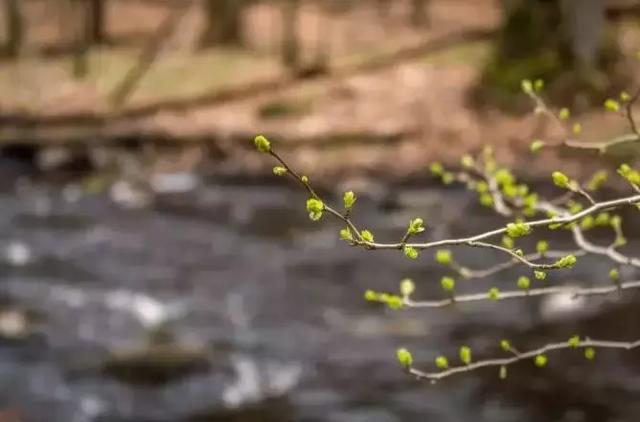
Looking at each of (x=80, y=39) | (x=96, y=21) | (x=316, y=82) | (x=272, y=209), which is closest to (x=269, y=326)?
(x=272, y=209)

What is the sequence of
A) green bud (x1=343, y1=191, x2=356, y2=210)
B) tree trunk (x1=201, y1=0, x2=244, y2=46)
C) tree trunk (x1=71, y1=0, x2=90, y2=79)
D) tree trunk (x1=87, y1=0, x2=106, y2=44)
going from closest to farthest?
green bud (x1=343, y1=191, x2=356, y2=210) < tree trunk (x1=71, y1=0, x2=90, y2=79) < tree trunk (x1=201, y1=0, x2=244, y2=46) < tree trunk (x1=87, y1=0, x2=106, y2=44)

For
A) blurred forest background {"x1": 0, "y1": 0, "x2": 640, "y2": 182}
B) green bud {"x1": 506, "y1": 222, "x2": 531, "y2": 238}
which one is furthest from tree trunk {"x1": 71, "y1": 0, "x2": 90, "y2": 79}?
green bud {"x1": 506, "y1": 222, "x2": 531, "y2": 238}

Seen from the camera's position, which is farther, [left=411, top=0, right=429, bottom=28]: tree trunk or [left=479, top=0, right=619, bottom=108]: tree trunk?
Result: [left=411, top=0, right=429, bottom=28]: tree trunk

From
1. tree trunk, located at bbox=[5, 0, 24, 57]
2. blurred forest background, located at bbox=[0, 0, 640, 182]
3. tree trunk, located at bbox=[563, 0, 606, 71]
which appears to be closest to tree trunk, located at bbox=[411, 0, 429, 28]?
blurred forest background, located at bbox=[0, 0, 640, 182]

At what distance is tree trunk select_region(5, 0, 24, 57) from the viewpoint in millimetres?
20312

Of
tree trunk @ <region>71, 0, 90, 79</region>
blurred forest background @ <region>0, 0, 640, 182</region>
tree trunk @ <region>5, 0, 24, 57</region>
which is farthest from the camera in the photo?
tree trunk @ <region>5, 0, 24, 57</region>

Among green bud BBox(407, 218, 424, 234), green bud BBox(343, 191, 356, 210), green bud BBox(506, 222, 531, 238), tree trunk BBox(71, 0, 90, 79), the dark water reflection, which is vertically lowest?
green bud BBox(506, 222, 531, 238)

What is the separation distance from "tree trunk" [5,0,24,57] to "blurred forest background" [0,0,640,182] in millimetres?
51

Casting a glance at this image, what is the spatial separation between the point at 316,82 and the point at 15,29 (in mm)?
7204

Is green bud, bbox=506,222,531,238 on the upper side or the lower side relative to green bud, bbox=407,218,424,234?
lower

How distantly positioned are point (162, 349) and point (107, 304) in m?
1.39

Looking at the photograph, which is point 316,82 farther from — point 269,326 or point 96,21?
point 269,326

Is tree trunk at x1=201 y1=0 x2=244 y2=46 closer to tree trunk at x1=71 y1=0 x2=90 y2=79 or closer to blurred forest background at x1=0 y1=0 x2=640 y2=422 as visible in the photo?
blurred forest background at x1=0 y1=0 x2=640 y2=422

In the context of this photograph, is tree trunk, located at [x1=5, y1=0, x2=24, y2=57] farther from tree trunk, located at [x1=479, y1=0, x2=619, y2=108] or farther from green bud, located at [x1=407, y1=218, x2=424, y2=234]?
green bud, located at [x1=407, y1=218, x2=424, y2=234]
